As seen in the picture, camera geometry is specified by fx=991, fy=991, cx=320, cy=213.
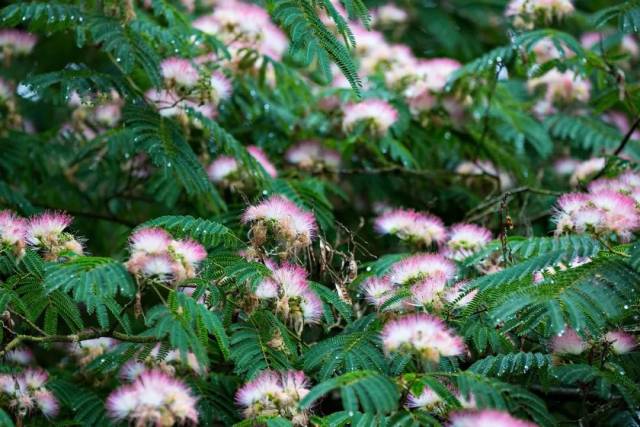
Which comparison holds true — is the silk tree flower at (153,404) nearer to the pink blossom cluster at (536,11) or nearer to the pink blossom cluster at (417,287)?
the pink blossom cluster at (417,287)

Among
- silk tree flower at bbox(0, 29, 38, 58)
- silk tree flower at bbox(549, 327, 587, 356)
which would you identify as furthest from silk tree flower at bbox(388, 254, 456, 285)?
silk tree flower at bbox(0, 29, 38, 58)

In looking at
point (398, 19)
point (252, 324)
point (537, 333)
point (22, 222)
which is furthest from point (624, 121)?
point (22, 222)

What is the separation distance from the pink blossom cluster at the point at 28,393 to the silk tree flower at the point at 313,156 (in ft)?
7.33

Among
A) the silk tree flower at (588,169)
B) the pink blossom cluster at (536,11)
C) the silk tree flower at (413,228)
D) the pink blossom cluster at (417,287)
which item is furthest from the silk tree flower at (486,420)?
the pink blossom cluster at (536,11)

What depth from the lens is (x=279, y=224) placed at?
12.5 feet

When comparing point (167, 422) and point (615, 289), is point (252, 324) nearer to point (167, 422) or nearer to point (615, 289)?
point (167, 422)

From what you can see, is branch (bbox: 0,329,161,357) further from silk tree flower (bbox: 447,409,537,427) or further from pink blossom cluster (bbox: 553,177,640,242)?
pink blossom cluster (bbox: 553,177,640,242)

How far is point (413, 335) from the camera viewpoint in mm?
3139

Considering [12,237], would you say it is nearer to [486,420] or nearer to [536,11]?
[486,420]

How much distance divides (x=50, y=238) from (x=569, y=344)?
6.39 ft

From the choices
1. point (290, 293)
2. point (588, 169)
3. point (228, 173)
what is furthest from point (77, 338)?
point (588, 169)

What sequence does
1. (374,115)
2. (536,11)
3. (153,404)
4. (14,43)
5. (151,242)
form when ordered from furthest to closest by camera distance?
(14,43) < (536,11) < (374,115) < (151,242) < (153,404)

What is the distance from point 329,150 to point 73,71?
171 centimetres

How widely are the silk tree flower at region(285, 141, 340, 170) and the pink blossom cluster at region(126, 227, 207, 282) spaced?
2.39 metres
